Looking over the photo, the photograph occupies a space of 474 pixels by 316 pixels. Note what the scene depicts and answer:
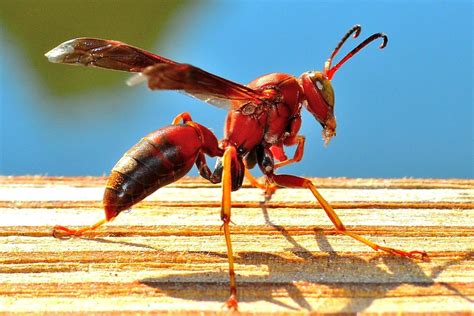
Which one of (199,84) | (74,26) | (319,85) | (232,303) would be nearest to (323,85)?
(319,85)

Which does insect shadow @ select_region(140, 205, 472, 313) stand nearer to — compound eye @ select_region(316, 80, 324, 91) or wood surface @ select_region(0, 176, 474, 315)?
wood surface @ select_region(0, 176, 474, 315)

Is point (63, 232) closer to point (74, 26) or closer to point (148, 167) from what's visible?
point (148, 167)

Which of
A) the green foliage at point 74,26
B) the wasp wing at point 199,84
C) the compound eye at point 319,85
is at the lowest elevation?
the wasp wing at point 199,84

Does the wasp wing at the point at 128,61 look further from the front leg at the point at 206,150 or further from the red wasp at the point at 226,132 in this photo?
the front leg at the point at 206,150

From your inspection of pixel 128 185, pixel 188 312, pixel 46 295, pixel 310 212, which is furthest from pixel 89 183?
pixel 188 312

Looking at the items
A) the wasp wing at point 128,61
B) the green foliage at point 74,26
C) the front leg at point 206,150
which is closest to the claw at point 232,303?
the wasp wing at point 128,61

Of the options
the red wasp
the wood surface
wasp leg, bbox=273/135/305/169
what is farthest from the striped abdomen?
wasp leg, bbox=273/135/305/169
